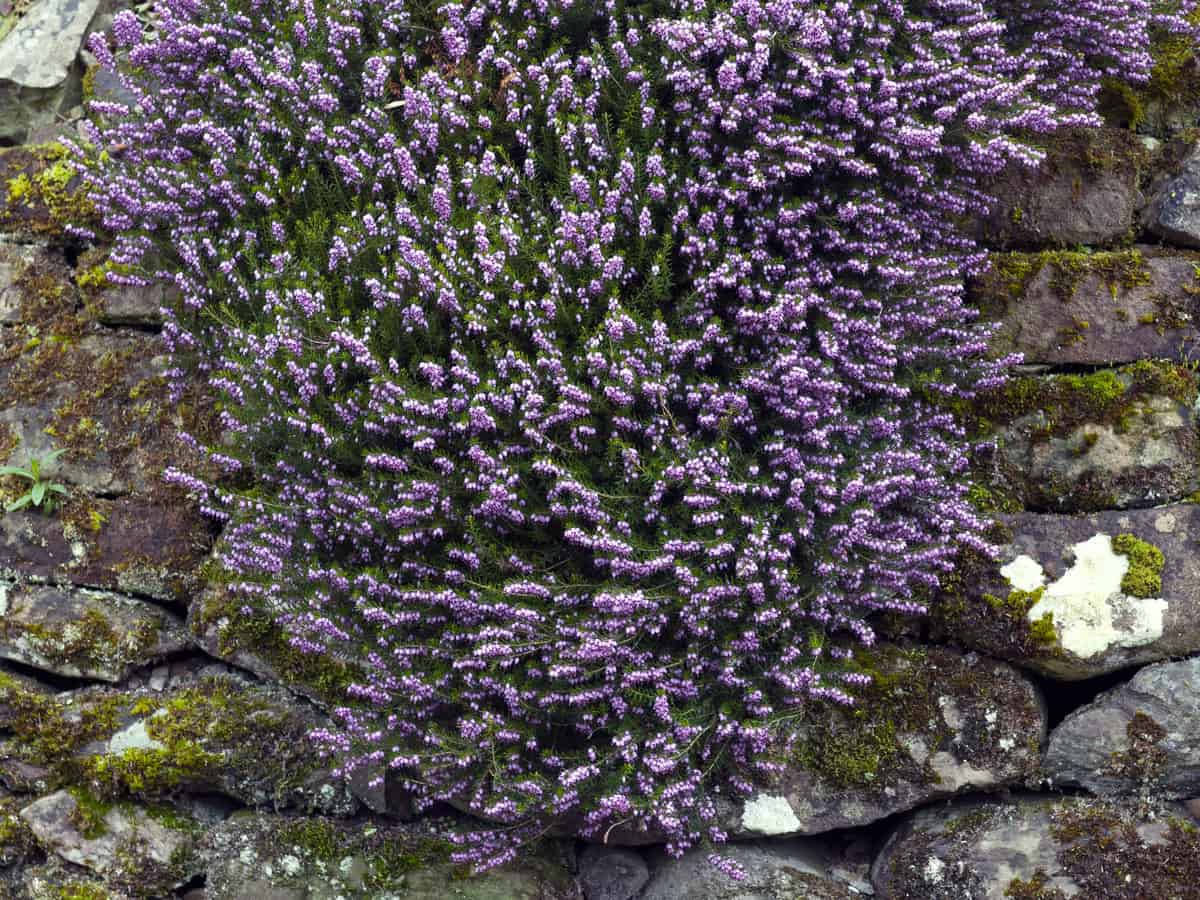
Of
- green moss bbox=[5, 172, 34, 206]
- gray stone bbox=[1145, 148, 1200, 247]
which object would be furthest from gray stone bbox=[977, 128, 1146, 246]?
green moss bbox=[5, 172, 34, 206]

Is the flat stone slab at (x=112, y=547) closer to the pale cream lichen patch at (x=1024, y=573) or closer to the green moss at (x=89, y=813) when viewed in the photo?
the green moss at (x=89, y=813)

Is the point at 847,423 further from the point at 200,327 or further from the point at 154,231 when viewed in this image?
the point at 154,231

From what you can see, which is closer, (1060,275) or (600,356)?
(600,356)

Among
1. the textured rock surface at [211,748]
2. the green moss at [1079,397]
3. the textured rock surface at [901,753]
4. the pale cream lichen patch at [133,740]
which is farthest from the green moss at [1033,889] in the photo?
the pale cream lichen patch at [133,740]

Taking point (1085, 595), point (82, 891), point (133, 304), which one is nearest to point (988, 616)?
point (1085, 595)

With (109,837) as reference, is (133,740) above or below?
above

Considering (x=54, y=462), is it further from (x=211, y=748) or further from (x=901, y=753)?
(x=901, y=753)

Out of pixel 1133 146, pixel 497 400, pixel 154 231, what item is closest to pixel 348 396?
pixel 497 400

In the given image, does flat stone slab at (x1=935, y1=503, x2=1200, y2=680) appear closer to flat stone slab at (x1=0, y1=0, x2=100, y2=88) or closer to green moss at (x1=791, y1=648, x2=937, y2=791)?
green moss at (x1=791, y1=648, x2=937, y2=791)
